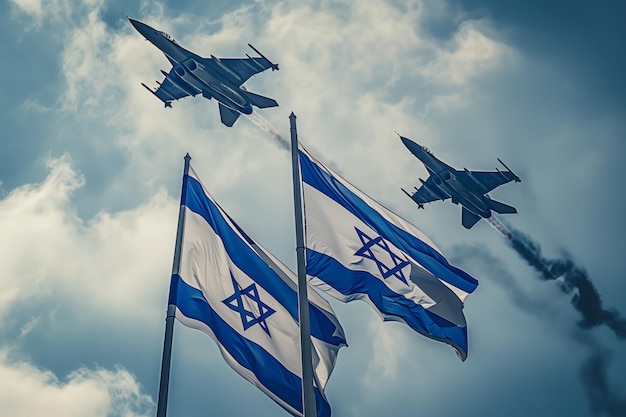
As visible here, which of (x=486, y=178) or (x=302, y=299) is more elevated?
(x=486, y=178)

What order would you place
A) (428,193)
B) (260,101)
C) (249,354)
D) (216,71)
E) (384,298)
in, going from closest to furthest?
(249,354) < (384,298) < (216,71) < (260,101) < (428,193)

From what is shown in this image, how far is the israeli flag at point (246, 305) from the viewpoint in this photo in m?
16.2

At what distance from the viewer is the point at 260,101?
60.6 meters

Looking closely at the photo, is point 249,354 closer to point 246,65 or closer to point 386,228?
point 386,228

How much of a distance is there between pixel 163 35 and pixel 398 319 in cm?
4889

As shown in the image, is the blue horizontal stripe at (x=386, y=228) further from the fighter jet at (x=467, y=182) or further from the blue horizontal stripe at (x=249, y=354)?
the fighter jet at (x=467, y=182)

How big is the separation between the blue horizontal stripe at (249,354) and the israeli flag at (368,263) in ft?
7.49

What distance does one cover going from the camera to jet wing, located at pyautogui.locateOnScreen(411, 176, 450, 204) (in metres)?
73.9

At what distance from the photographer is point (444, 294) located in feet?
62.4

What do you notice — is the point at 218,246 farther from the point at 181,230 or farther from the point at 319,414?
the point at 319,414

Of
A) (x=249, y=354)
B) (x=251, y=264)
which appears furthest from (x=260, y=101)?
(x=249, y=354)

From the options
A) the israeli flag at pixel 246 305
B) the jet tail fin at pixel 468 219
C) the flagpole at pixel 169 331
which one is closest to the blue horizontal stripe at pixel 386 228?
the israeli flag at pixel 246 305

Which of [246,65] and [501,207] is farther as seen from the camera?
[501,207]

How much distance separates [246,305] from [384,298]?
3652 millimetres
